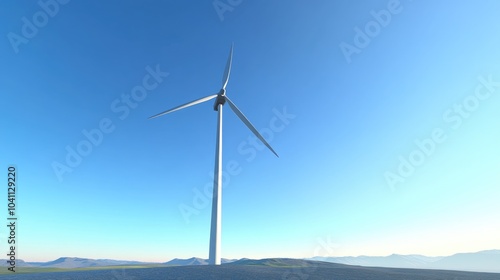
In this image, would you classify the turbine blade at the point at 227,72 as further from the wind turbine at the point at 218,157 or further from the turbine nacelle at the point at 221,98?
the turbine nacelle at the point at 221,98

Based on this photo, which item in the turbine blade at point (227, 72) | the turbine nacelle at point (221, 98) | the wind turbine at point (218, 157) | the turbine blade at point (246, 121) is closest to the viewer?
the wind turbine at point (218, 157)

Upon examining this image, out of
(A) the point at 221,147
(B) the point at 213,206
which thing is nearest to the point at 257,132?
(A) the point at 221,147

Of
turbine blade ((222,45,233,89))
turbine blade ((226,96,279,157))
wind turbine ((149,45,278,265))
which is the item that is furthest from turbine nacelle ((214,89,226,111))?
turbine blade ((222,45,233,89))

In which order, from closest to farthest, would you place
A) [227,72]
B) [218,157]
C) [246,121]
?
1. [218,157]
2. [246,121]
3. [227,72]

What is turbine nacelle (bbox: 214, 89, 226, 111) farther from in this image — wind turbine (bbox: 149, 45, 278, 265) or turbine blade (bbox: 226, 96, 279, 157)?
turbine blade (bbox: 226, 96, 279, 157)

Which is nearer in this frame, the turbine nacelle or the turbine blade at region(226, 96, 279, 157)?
the turbine blade at region(226, 96, 279, 157)

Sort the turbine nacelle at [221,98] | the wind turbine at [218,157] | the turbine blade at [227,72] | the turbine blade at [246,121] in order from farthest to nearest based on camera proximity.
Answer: the turbine blade at [227,72] → the turbine nacelle at [221,98] → the turbine blade at [246,121] → the wind turbine at [218,157]

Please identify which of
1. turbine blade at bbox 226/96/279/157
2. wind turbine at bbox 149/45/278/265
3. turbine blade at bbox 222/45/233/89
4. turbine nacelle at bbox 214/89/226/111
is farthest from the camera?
turbine blade at bbox 222/45/233/89

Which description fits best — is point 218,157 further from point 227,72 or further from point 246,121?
point 227,72

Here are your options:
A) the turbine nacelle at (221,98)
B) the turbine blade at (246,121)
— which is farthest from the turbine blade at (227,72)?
the turbine blade at (246,121)

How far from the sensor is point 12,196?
1304 inches

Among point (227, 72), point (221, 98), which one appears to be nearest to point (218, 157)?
point (221, 98)

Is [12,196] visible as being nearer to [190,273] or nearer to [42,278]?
[42,278]

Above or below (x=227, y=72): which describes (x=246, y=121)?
below
